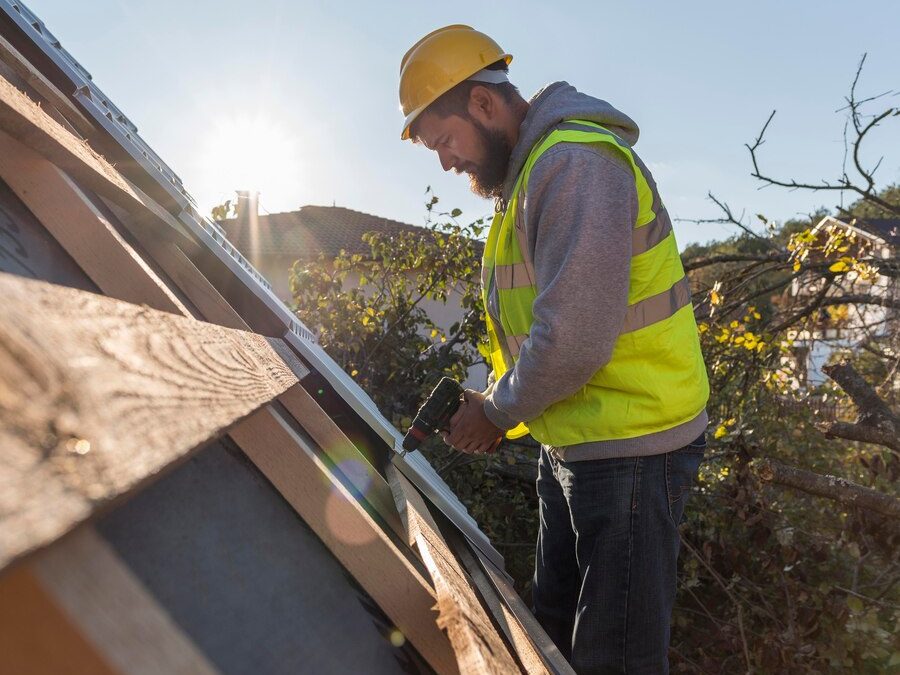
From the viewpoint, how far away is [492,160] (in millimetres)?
2414

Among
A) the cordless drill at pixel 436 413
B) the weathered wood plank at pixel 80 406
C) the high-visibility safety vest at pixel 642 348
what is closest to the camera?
the weathered wood plank at pixel 80 406

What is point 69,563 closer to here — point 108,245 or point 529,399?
point 108,245

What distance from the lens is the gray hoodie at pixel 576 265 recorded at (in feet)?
6.11

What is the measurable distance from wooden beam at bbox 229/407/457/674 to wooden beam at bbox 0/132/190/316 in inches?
11.1

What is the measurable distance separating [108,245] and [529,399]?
1.32m

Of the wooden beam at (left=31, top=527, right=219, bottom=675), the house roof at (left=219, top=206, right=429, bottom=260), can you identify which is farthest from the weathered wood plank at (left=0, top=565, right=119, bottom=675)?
the house roof at (left=219, top=206, right=429, bottom=260)

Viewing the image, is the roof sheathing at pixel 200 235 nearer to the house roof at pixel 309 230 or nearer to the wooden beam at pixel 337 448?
the wooden beam at pixel 337 448

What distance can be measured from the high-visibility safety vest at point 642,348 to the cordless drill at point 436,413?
471 mm

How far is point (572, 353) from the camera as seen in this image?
74.9 inches

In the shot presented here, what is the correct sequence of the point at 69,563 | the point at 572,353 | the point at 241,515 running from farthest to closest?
the point at 572,353, the point at 241,515, the point at 69,563

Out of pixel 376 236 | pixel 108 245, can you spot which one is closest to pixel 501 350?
pixel 108 245

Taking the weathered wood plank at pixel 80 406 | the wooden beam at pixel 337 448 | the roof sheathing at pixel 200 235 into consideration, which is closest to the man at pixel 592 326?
the roof sheathing at pixel 200 235

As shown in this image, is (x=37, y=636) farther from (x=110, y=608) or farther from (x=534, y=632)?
(x=534, y=632)

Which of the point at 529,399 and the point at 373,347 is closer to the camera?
the point at 529,399
